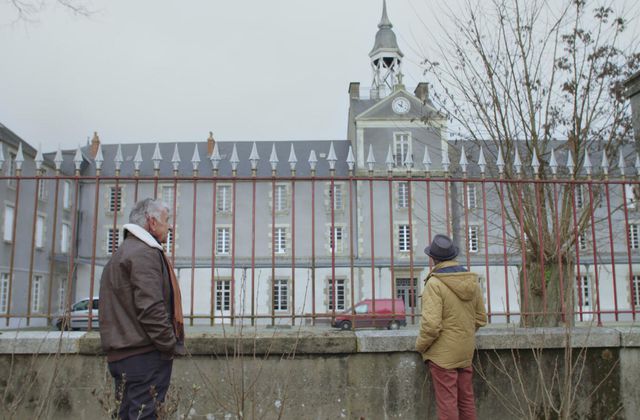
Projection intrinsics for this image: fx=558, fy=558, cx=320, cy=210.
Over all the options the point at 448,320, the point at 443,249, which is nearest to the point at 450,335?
the point at 448,320

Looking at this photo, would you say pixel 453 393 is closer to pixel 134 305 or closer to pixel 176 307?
pixel 176 307

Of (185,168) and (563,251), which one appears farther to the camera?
(185,168)

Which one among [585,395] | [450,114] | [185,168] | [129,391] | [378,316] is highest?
[185,168]

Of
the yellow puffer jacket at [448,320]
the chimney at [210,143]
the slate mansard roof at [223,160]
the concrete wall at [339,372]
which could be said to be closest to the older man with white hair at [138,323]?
the concrete wall at [339,372]

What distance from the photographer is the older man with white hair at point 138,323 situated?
2.98m

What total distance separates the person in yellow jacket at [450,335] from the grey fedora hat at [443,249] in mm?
14

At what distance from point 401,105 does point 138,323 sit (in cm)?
3027

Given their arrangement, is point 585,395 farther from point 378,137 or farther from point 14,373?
point 378,137

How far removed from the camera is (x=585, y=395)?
4207 millimetres

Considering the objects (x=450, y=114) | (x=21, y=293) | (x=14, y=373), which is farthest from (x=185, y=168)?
(x=14, y=373)

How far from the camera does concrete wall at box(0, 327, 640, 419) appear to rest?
3986mm

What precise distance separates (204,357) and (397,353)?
1416 mm

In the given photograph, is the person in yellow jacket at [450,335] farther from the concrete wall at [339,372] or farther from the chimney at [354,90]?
the chimney at [354,90]

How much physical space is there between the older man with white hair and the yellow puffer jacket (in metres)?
1.59
